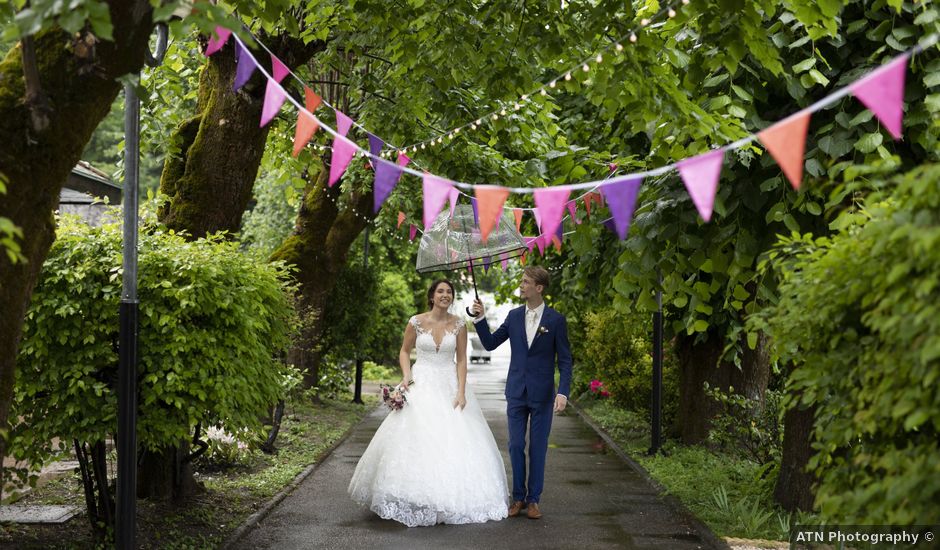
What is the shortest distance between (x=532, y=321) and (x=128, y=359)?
157 inches

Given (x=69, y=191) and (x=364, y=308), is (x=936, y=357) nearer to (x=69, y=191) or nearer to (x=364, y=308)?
(x=364, y=308)

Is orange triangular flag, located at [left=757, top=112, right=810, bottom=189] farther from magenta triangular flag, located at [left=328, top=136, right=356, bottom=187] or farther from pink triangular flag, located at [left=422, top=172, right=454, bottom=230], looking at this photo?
magenta triangular flag, located at [left=328, top=136, right=356, bottom=187]

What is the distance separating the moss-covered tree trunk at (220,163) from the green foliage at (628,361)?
781 centimetres

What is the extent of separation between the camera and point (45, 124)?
5074 mm

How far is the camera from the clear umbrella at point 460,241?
35.2 feet

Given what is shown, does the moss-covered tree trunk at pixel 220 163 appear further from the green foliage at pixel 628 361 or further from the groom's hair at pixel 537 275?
the green foliage at pixel 628 361

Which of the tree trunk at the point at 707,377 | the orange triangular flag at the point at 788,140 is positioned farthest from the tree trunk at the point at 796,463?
the orange triangular flag at the point at 788,140

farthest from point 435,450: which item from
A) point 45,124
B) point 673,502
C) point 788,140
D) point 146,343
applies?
point 788,140

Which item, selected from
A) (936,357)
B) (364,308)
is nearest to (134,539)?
(936,357)

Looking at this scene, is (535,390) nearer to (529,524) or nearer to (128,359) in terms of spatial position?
(529,524)

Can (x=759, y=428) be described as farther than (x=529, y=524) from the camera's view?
Yes

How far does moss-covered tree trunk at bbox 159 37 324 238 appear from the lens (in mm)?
9320

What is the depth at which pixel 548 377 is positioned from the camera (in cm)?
909

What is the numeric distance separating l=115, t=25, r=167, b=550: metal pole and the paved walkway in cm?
153
